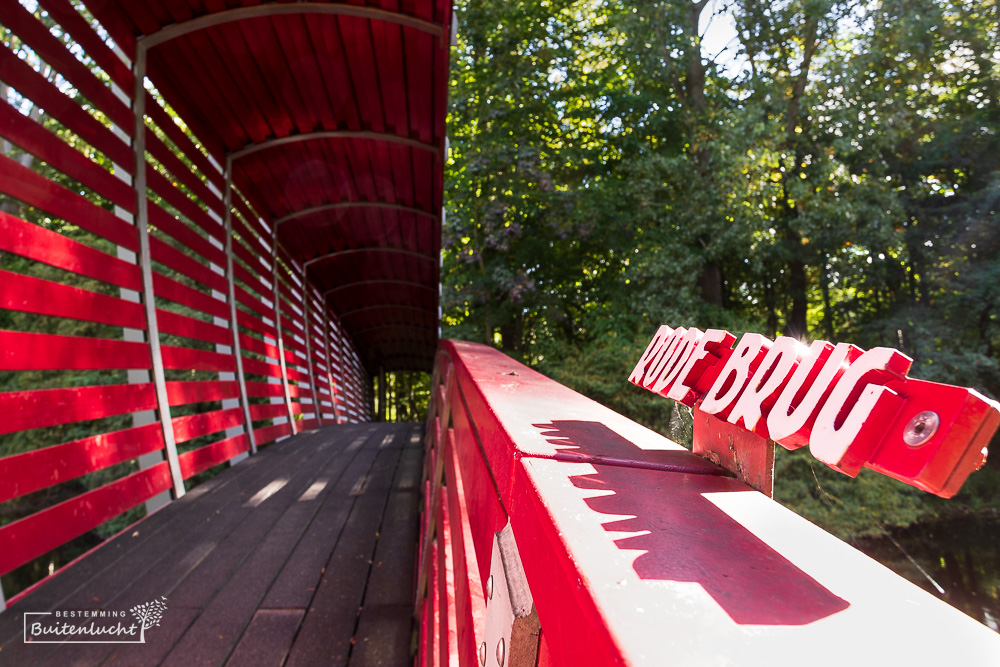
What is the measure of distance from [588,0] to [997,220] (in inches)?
428

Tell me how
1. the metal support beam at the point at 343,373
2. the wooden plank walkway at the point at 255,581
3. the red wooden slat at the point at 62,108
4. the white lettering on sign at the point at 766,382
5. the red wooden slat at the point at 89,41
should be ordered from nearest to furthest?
the white lettering on sign at the point at 766,382, the wooden plank walkway at the point at 255,581, the red wooden slat at the point at 62,108, the red wooden slat at the point at 89,41, the metal support beam at the point at 343,373

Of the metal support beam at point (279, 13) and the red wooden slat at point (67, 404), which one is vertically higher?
the metal support beam at point (279, 13)

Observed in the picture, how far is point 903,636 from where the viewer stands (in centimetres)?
45

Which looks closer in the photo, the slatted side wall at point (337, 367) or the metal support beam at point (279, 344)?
the metal support beam at point (279, 344)

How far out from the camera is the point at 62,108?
2871mm

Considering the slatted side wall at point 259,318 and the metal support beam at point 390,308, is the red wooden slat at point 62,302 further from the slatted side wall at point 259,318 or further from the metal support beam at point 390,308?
the metal support beam at point 390,308

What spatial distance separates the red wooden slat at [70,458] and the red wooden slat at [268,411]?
7.55 feet

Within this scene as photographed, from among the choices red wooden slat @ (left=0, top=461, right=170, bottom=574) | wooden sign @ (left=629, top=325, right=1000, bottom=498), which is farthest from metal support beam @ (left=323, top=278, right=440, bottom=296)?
wooden sign @ (left=629, top=325, right=1000, bottom=498)

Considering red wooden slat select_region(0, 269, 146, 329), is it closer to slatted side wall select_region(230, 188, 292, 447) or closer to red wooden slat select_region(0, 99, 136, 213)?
red wooden slat select_region(0, 99, 136, 213)

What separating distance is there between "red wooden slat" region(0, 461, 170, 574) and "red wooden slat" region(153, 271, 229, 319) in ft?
3.98

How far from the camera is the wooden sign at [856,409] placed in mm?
575

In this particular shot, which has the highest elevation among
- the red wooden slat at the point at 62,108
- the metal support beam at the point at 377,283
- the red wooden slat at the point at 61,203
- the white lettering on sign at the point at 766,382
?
the metal support beam at the point at 377,283

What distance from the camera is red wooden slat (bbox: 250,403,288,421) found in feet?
19.1

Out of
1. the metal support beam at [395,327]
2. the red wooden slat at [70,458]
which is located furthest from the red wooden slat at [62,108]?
the metal support beam at [395,327]
